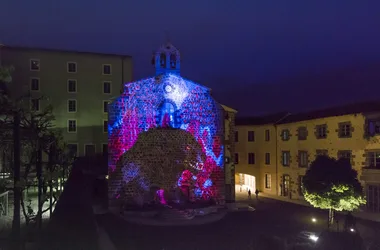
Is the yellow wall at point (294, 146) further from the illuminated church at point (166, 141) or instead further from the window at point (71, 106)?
the window at point (71, 106)

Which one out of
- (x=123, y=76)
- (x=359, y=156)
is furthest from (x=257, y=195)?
(x=123, y=76)

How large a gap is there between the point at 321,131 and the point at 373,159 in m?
6.04

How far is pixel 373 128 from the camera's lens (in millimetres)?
28266

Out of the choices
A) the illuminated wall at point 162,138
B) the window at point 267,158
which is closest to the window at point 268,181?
the window at point 267,158

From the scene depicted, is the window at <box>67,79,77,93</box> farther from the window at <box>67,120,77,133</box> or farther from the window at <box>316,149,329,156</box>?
the window at <box>316,149,329,156</box>

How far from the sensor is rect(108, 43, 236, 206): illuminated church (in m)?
29.6

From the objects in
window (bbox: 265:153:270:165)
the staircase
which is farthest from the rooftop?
the staircase

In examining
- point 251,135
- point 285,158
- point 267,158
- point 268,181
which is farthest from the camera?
point 251,135

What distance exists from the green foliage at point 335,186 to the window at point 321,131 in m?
11.1

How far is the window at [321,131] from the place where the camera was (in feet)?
108

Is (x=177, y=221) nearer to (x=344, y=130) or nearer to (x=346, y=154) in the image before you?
(x=346, y=154)

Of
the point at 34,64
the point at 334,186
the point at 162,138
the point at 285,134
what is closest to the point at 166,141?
the point at 162,138

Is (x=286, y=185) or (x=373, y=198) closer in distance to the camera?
(x=373, y=198)

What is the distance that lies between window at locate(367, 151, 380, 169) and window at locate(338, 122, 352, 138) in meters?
2.51
